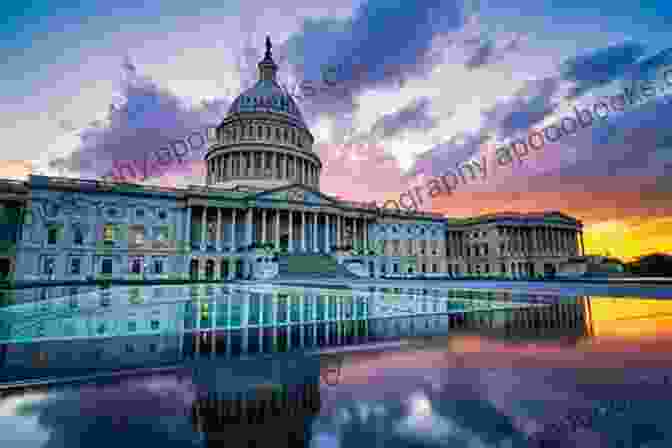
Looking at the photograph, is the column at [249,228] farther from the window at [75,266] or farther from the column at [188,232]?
the window at [75,266]

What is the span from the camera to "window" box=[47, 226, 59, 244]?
135 feet

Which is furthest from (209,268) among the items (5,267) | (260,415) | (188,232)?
(260,415)

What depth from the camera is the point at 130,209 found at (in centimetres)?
4556

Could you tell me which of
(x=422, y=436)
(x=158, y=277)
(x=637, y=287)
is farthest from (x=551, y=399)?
(x=158, y=277)

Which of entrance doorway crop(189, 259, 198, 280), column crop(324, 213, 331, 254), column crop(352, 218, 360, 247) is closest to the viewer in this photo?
entrance doorway crop(189, 259, 198, 280)

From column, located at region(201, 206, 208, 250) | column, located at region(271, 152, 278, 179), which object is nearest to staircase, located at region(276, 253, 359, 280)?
column, located at region(201, 206, 208, 250)

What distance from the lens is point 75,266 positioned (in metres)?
41.9

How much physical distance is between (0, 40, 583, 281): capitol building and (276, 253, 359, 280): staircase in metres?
0.21

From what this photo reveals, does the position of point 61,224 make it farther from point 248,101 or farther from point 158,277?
point 248,101

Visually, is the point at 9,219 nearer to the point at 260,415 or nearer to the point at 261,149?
the point at 261,149

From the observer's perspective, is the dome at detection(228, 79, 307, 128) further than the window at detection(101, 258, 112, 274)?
Yes

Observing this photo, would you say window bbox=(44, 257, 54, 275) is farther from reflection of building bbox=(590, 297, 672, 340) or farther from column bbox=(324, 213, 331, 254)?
reflection of building bbox=(590, 297, 672, 340)

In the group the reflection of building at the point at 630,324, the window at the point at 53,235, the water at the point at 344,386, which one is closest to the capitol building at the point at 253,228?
the window at the point at 53,235

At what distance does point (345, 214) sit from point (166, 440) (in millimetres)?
55561
